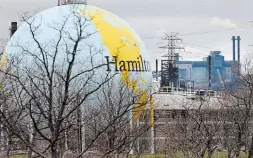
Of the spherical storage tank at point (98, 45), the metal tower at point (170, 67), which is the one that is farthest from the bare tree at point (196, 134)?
the metal tower at point (170, 67)

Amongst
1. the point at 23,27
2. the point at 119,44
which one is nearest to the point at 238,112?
the point at 119,44

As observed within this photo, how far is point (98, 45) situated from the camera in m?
26.4

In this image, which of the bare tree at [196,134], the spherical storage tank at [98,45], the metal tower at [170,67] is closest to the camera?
the bare tree at [196,134]

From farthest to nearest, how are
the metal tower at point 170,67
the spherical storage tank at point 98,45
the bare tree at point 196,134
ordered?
the metal tower at point 170,67 < the spherical storage tank at point 98,45 < the bare tree at point 196,134

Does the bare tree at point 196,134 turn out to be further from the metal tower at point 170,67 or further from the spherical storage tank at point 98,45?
the metal tower at point 170,67

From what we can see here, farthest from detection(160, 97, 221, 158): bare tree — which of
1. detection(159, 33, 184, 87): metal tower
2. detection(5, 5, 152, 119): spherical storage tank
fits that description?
detection(159, 33, 184, 87): metal tower

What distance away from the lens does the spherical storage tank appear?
83.8ft

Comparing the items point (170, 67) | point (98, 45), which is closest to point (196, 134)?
point (98, 45)

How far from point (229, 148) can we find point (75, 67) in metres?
6.10

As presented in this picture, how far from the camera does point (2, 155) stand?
24.7 m

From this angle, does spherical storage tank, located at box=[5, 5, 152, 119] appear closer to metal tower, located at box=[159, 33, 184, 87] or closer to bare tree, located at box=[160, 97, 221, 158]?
bare tree, located at box=[160, 97, 221, 158]

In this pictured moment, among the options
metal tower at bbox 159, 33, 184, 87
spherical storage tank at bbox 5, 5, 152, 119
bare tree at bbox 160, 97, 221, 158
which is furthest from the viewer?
metal tower at bbox 159, 33, 184, 87

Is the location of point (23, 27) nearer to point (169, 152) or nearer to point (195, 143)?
point (169, 152)

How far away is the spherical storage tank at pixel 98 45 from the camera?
83.8 feet
